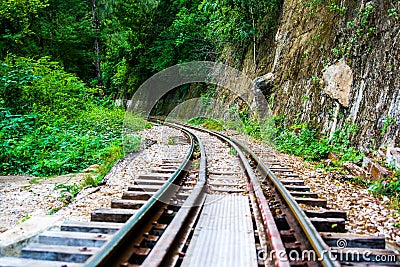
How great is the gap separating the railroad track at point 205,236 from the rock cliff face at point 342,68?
3309 mm

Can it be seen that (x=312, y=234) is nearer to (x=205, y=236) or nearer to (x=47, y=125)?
(x=205, y=236)

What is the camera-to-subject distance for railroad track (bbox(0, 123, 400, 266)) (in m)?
2.56

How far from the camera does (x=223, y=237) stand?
10.5ft

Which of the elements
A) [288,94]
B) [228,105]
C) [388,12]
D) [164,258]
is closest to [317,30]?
[288,94]

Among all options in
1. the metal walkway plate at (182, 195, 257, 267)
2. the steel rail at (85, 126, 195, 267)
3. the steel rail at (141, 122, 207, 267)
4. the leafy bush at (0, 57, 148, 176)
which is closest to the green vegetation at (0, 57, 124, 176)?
the leafy bush at (0, 57, 148, 176)

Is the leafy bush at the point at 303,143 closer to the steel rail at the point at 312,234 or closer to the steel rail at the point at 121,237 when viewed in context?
the steel rail at the point at 312,234

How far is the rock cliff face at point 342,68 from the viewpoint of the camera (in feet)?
22.2

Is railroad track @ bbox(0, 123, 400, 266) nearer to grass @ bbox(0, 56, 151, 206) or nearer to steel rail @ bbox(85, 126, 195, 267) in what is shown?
steel rail @ bbox(85, 126, 195, 267)

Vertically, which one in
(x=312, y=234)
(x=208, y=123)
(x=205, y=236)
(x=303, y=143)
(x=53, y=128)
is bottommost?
(x=205, y=236)

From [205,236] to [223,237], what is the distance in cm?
17

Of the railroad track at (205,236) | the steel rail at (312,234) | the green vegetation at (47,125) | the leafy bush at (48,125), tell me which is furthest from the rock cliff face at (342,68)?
the green vegetation at (47,125)

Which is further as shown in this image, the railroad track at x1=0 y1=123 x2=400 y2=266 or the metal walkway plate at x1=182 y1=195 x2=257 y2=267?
the metal walkway plate at x1=182 y1=195 x2=257 y2=267

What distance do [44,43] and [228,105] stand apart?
13.9 metres

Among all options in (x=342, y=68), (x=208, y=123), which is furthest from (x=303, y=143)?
(x=208, y=123)
